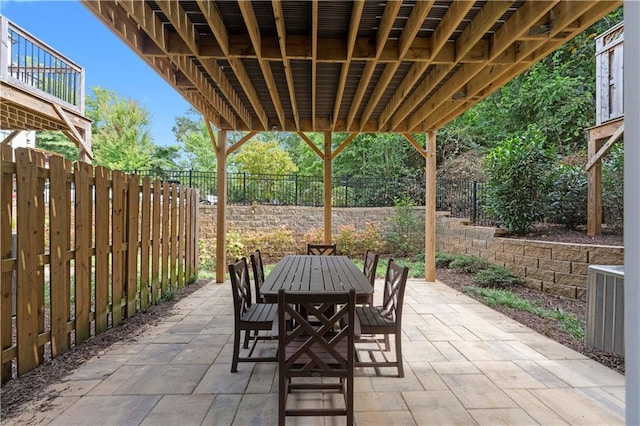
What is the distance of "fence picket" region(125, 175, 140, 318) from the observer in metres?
3.93

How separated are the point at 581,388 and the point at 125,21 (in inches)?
181

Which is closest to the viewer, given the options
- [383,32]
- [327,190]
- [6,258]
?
[6,258]

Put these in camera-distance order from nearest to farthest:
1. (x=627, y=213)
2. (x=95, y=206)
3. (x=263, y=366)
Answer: (x=627, y=213)
(x=263, y=366)
(x=95, y=206)

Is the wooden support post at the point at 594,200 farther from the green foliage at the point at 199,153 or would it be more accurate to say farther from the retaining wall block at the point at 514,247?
the green foliage at the point at 199,153

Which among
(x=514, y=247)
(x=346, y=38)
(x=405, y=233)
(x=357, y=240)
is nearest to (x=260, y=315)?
(x=346, y=38)

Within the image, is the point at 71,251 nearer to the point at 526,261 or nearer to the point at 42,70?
the point at 526,261

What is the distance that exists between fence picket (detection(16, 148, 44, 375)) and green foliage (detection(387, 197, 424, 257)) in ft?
25.7

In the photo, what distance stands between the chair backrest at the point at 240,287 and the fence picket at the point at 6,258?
1488mm

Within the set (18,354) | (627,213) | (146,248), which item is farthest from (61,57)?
(627,213)

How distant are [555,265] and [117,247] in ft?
19.8

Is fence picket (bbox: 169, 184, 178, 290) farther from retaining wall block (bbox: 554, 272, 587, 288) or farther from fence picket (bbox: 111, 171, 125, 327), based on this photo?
retaining wall block (bbox: 554, 272, 587, 288)

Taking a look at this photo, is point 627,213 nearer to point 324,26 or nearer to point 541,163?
point 324,26

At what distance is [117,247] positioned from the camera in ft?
12.2

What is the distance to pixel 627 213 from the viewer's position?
0.84 meters
